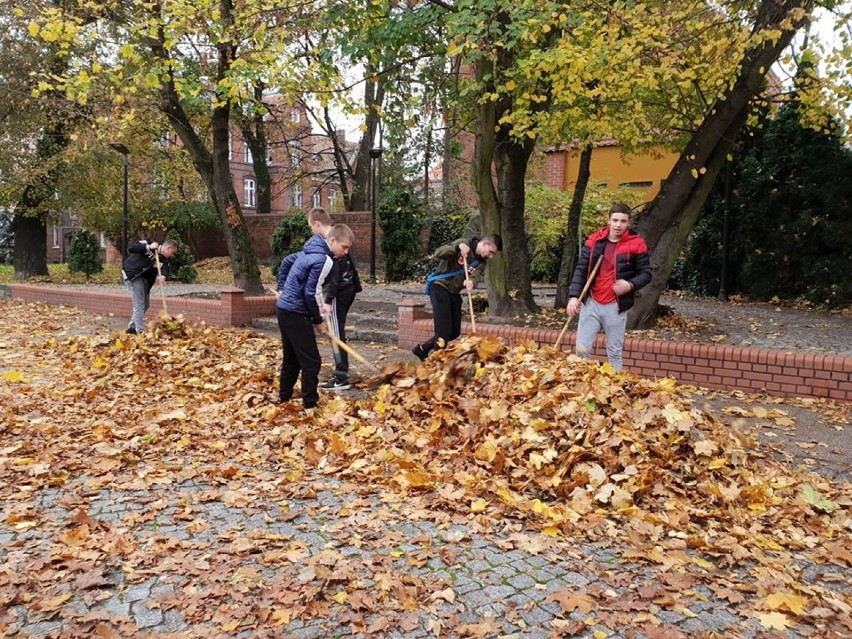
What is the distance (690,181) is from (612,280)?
3850 millimetres

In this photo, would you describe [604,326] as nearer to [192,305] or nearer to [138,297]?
[138,297]

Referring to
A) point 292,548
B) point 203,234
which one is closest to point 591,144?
point 292,548

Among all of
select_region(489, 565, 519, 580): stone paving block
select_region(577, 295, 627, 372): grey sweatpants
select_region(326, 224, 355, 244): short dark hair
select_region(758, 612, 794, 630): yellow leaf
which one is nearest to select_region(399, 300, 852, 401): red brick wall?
select_region(577, 295, 627, 372): grey sweatpants

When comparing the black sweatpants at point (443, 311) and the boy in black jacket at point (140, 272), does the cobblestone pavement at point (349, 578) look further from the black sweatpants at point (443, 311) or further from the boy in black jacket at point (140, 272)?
the boy in black jacket at point (140, 272)

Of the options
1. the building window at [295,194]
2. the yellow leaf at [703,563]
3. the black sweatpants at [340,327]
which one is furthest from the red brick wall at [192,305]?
the building window at [295,194]

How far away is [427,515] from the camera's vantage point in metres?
4.27

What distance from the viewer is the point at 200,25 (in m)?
10.8

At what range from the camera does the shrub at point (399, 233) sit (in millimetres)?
21188

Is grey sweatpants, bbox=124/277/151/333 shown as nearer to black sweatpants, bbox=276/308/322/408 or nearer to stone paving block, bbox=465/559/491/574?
black sweatpants, bbox=276/308/322/408

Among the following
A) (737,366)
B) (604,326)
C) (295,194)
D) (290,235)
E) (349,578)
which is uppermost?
(295,194)

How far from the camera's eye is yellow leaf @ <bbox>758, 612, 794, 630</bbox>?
125 inches

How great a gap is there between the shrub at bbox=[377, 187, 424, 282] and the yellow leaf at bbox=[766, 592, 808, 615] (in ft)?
59.9

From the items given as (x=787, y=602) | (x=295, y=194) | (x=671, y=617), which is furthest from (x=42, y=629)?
(x=295, y=194)

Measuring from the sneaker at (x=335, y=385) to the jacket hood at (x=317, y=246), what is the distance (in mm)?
1531
